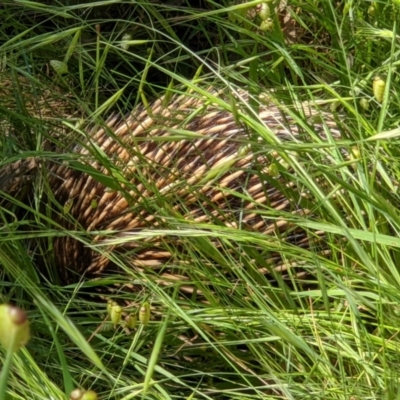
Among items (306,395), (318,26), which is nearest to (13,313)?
(306,395)

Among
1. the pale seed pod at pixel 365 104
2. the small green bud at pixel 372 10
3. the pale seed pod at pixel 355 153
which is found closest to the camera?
the pale seed pod at pixel 355 153

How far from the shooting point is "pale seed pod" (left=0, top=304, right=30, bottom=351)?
1.53ft

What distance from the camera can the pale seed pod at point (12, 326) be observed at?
466mm

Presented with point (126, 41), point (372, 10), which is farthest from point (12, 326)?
point (372, 10)

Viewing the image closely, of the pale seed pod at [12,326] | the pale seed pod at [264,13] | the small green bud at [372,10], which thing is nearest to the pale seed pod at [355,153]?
the pale seed pod at [264,13]

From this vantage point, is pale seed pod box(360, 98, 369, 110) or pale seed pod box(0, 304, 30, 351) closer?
pale seed pod box(0, 304, 30, 351)

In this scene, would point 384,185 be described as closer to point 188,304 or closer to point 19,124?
point 188,304

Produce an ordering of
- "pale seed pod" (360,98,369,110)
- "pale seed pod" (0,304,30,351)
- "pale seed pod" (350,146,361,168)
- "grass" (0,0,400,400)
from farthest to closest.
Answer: "pale seed pod" (360,98,369,110) < "pale seed pod" (350,146,361,168) < "grass" (0,0,400,400) < "pale seed pod" (0,304,30,351)

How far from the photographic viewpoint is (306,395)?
3.39 feet

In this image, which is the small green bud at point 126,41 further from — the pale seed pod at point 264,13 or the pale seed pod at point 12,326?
the pale seed pod at point 12,326

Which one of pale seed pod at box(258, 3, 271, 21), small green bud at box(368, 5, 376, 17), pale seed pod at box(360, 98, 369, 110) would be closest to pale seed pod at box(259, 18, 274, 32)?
pale seed pod at box(258, 3, 271, 21)

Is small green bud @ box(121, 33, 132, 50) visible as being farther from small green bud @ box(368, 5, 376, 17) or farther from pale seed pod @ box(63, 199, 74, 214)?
small green bud @ box(368, 5, 376, 17)

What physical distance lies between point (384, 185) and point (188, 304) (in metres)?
0.38

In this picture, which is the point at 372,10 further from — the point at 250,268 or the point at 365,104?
the point at 250,268
